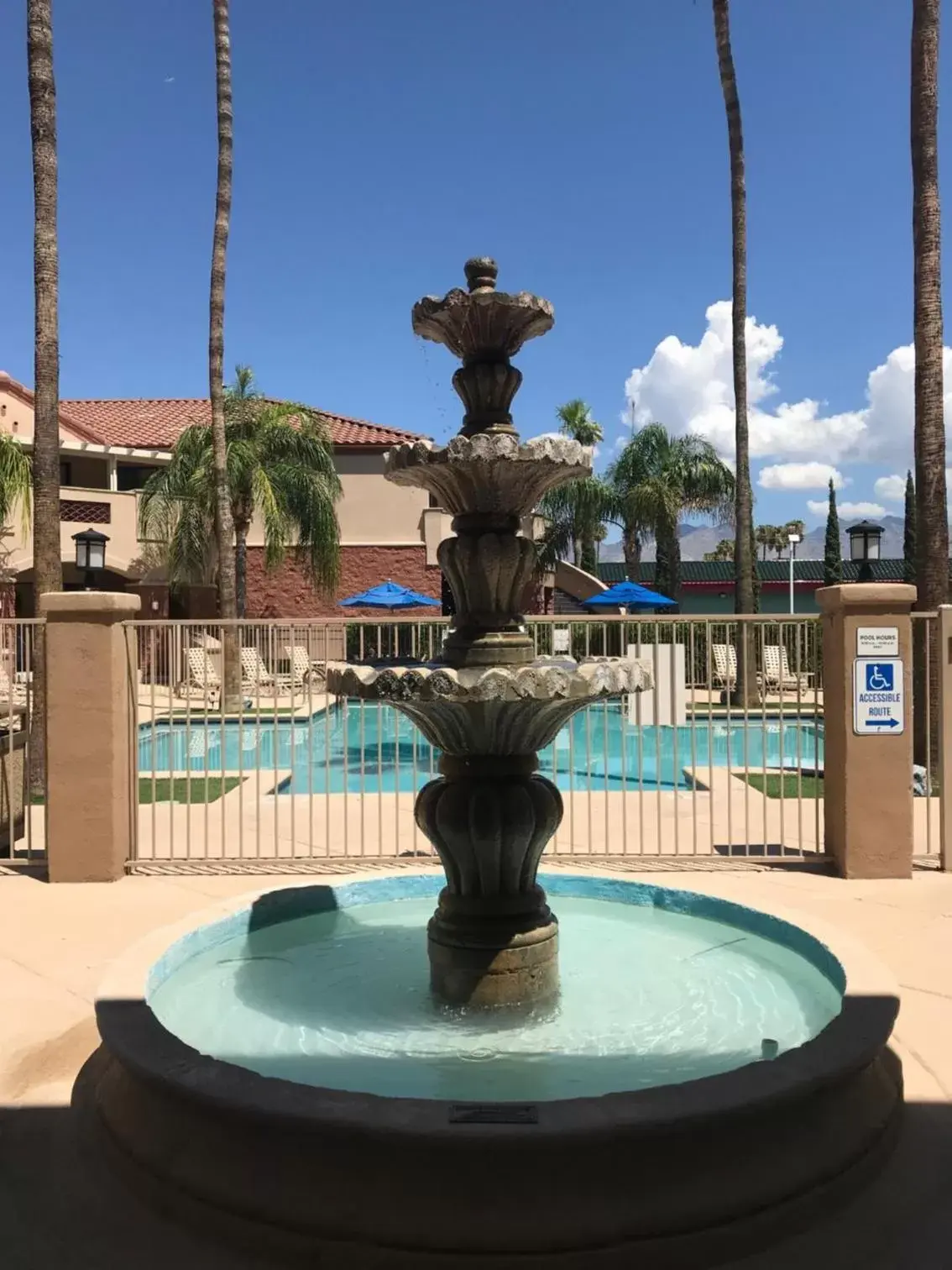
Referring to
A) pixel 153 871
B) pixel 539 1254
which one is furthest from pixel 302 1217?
pixel 153 871

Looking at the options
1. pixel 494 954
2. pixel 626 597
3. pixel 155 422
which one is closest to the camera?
pixel 494 954

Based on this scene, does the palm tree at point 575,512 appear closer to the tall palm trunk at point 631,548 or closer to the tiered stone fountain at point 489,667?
the tall palm trunk at point 631,548

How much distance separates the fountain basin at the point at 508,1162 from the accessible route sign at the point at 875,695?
457 cm

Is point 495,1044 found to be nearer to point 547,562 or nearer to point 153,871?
point 153,871

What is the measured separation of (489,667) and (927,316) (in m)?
10.6

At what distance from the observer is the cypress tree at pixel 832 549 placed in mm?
47041

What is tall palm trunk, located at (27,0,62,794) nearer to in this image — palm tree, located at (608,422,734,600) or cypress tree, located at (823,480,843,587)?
palm tree, located at (608,422,734,600)

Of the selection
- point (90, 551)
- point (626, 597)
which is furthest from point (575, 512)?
point (90, 551)

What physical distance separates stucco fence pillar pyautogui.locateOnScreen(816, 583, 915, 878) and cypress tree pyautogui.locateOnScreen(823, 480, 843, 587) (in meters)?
40.2

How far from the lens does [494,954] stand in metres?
4.73

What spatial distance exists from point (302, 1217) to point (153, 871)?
221 inches

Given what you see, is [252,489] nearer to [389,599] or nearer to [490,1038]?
[389,599]

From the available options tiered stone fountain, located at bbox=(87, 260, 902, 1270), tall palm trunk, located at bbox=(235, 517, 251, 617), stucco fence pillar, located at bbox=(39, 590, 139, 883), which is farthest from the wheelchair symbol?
tall palm trunk, located at bbox=(235, 517, 251, 617)

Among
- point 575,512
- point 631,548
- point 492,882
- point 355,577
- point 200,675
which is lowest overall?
point 492,882
